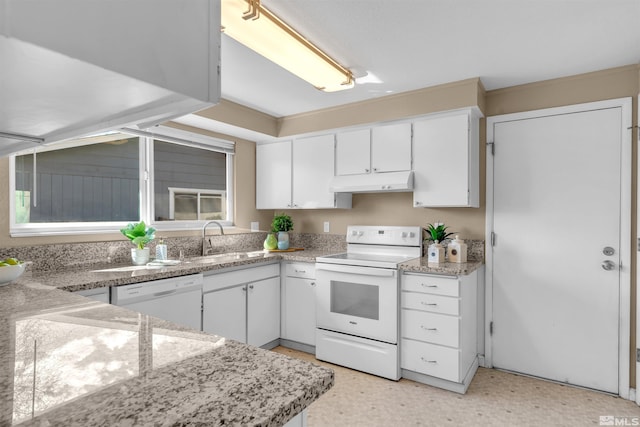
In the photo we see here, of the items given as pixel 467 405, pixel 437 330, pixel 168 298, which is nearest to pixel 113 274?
pixel 168 298

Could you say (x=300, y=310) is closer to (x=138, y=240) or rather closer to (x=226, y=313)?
(x=226, y=313)

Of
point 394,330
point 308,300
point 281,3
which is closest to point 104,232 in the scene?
point 308,300

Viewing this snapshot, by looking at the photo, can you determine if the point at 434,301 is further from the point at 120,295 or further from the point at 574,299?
the point at 120,295

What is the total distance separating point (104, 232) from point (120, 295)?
2.70 ft

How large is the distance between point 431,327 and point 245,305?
4.95 feet

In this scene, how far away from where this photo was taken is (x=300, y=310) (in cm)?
324

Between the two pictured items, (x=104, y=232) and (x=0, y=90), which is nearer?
(x=0, y=90)

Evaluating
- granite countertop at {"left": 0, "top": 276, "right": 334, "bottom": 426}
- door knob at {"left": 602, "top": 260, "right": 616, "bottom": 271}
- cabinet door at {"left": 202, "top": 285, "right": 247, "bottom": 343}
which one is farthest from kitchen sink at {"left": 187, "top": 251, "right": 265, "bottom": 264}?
door knob at {"left": 602, "top": 260, "right": 616, "bottom": 271}

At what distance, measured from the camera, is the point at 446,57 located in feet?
7.77

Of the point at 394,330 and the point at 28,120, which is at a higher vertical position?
the point at 28,120

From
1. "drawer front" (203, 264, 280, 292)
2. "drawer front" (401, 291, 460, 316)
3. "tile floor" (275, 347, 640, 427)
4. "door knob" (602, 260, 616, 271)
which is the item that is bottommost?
"tile floor" (275, 347, 640, 427)

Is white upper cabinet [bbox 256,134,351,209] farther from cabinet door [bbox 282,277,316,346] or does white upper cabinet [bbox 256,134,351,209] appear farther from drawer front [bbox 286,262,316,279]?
cabinet door [bbox 282,277,316,346]

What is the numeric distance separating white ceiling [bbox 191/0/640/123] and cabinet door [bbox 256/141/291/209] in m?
0.92

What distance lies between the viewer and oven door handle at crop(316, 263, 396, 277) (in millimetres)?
2688
